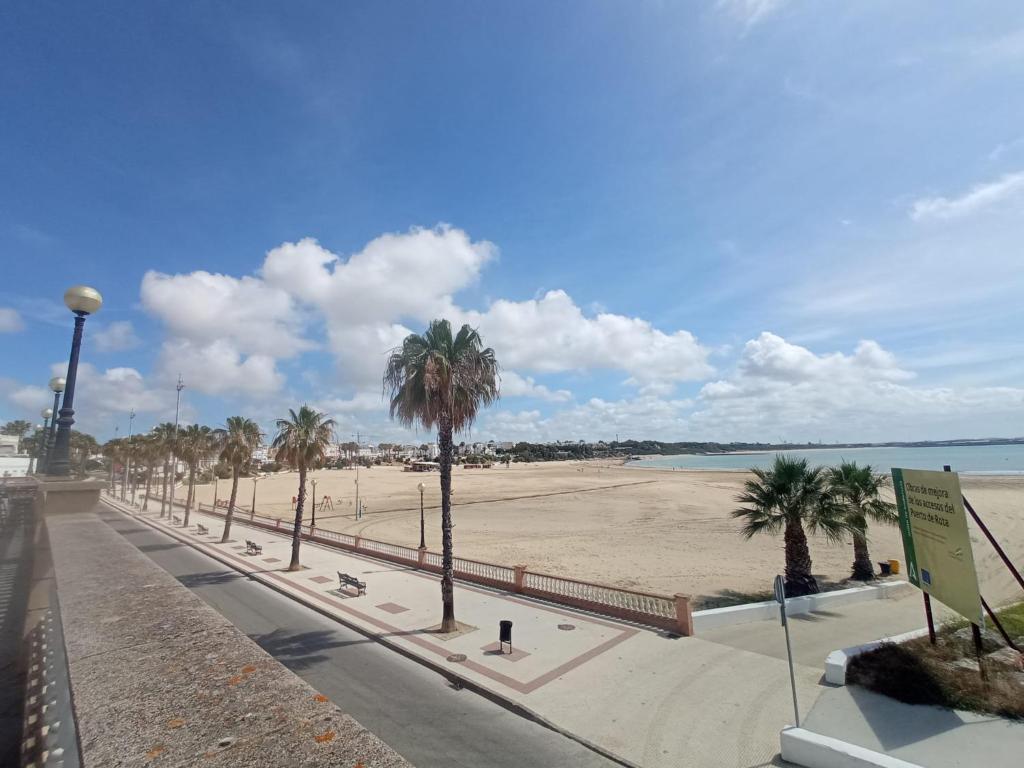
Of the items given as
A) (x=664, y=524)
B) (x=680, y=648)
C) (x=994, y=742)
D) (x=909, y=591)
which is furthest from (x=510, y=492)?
(x=994, y=742)

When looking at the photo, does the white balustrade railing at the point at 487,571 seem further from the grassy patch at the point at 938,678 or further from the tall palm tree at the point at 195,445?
the tall palm tree at the point at 195,445

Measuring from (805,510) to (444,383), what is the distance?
1375 centimetres

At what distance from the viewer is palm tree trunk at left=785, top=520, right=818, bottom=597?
16781 millimetres

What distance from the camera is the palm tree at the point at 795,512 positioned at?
1700 cm

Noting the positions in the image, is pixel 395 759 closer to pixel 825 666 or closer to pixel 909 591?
pixel 825 666

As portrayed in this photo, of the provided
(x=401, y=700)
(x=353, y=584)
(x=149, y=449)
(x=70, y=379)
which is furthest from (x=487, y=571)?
(x=149, y=449)

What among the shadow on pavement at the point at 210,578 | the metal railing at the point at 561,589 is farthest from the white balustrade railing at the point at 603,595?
the shadow on pavement at the point at 210,578

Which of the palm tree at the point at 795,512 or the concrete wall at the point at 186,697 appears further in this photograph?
the palm tree at the point at 795,512

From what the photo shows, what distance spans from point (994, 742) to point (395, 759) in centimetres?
950

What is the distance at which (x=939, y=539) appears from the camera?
977cm

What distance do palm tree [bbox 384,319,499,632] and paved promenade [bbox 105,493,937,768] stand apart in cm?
233

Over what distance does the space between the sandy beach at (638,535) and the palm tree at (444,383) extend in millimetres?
10687

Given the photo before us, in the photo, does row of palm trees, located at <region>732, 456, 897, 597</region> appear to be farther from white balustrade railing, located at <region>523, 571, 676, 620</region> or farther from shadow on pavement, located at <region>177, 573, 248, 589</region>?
shadow on pavement, located at <region>177, 573, 248, 589</region>

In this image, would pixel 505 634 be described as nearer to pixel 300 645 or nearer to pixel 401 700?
pixel 401 700
